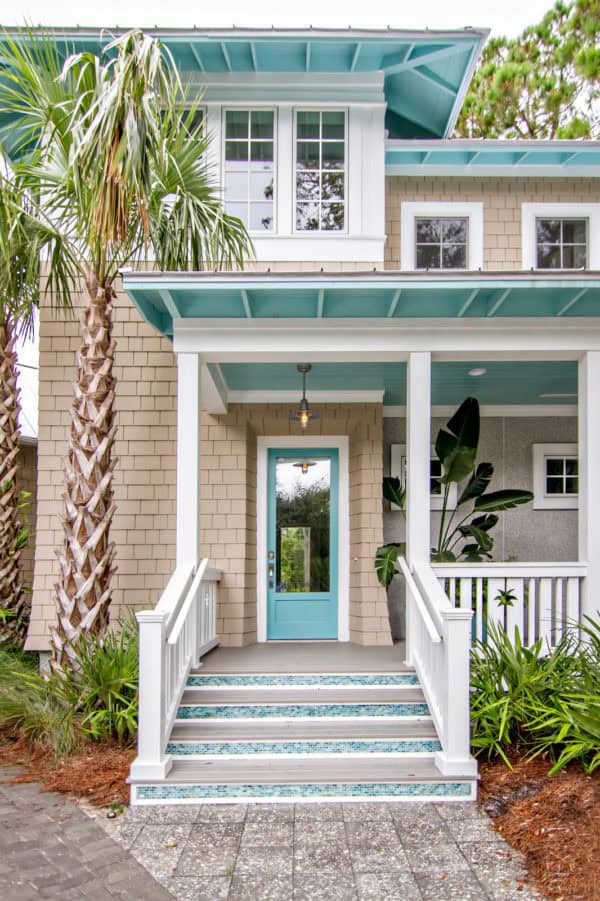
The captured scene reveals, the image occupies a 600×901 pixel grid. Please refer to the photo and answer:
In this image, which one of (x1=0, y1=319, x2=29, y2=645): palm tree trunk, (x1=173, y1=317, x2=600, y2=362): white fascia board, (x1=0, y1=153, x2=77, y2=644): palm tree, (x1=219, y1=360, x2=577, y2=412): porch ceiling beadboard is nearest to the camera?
(x1=173, y1=317, x2=600, y2=362): white fascia board

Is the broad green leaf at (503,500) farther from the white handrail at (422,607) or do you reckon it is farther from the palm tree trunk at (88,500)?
the palm tree trunk at (88,500)

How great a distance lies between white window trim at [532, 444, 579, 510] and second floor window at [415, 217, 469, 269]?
2.56m

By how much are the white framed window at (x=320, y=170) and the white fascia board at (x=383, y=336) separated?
8.60 feet

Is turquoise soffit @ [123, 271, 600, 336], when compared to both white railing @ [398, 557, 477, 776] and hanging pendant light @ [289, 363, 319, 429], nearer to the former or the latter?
hanging pendant light @ [289, 363, 319, 429]

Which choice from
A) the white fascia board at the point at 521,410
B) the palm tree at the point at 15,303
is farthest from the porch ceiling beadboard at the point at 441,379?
the palm tree at the point at 15,303

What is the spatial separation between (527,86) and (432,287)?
1504 centimetres

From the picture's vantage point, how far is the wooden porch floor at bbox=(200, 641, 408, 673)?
5.98m

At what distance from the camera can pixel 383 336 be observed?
601cm

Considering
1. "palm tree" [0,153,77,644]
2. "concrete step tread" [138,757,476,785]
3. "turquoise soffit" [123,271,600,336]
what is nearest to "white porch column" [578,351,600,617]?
"turquoise soffit" [123,271,600,336]

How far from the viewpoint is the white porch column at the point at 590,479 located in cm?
582

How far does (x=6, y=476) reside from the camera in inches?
316

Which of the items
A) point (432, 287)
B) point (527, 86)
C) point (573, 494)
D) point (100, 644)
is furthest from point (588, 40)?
point (100, 644)

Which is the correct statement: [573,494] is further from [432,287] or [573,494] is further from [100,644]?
[100,644]

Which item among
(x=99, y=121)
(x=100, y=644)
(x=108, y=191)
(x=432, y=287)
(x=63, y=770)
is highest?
(x=99, y=121)
